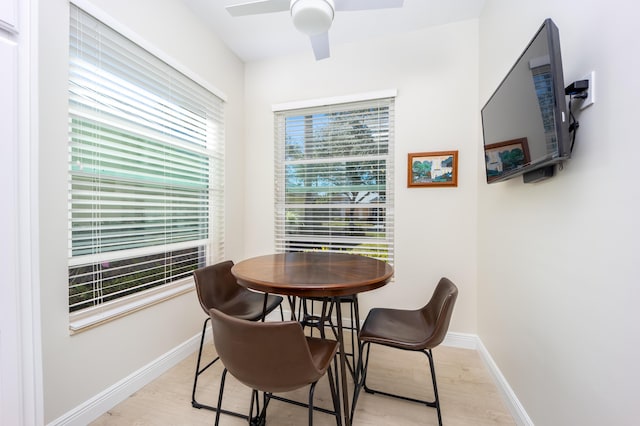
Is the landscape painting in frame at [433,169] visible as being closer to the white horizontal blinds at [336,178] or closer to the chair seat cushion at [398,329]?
the white horizontal blinds at [336,178]

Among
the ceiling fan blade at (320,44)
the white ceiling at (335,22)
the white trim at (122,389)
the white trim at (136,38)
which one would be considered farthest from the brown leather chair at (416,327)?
the white trim at (136,38)

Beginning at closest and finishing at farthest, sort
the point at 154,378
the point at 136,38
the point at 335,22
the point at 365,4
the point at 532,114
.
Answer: the point at 532,114
the point at 365,4
the point at 136,38
the point at 154,378
the point at 335,22

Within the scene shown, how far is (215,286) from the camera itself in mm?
1940

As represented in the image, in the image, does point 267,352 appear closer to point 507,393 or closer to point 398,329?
point 398,329

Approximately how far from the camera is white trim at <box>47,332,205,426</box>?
57.6 inches

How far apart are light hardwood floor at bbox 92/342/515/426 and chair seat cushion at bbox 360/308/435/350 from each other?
1.74 ft

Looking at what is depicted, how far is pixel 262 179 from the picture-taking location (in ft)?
9.82

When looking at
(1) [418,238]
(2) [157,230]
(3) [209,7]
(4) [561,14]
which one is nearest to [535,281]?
(1) [418,238]

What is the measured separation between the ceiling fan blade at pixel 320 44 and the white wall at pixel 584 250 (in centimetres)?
122

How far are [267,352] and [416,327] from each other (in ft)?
3.46

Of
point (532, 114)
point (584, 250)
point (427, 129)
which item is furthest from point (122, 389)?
point (427, 129)

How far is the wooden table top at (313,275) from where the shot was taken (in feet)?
4.09

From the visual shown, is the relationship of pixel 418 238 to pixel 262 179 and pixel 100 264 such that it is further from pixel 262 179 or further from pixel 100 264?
pixel 100 264

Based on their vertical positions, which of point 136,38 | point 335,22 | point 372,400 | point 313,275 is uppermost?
point 335,22
